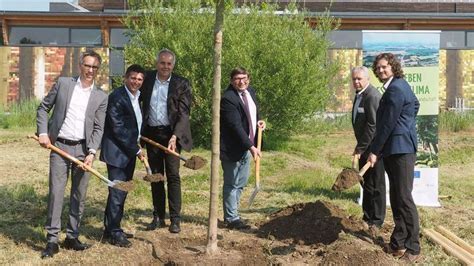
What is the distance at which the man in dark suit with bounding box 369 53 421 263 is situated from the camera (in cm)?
572

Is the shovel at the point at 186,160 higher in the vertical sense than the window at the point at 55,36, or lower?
lower

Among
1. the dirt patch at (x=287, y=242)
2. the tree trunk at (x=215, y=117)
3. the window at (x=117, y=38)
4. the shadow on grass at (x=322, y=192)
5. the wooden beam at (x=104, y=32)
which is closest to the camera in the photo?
the tree trunk at (x=215, y=117)

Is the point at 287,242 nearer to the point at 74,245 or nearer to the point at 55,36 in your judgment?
the point at 74,245

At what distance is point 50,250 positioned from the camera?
5793mm

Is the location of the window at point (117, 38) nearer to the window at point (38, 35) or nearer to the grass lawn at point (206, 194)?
the window at point (38, 35)

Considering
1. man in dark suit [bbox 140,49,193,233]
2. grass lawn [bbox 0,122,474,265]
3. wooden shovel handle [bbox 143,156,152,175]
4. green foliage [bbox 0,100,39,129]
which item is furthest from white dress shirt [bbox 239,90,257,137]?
green foliage [bbox 0,100,39,129]

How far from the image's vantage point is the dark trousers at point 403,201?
5773mm

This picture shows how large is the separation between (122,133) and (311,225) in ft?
7.20

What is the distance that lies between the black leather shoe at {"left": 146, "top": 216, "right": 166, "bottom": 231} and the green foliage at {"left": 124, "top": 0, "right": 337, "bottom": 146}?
22.6 feet

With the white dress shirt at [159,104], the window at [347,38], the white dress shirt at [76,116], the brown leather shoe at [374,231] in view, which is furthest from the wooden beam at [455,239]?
the window at [347,38]

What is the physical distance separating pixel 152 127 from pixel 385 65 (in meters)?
2.40

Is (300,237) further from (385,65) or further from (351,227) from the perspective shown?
(385,65)

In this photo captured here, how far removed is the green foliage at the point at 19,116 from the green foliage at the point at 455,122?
463 inches

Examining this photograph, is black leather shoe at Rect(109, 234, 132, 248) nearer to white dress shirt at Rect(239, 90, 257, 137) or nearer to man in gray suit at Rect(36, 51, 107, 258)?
man in gray suit at Rect(36, 51, 107, 258)
